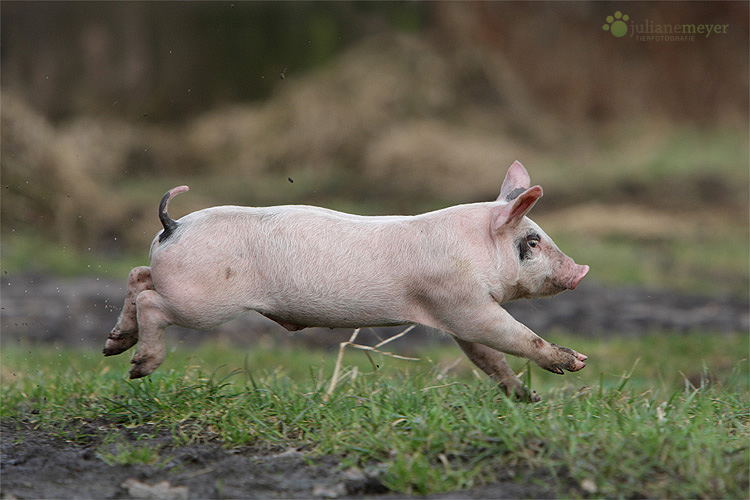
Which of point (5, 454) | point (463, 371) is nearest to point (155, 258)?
point (5, 454)

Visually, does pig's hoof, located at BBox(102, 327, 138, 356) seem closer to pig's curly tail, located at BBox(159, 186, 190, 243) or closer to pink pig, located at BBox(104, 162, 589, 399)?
pink pig, located at BBox(104, 162, 589, 399)

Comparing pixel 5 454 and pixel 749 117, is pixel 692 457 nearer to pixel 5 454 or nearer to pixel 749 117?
pixel 5 454

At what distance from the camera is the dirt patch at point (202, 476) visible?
2953mm

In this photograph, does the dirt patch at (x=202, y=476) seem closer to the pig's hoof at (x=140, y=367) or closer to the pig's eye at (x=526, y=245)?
the pig's hoof at (x=140, y=367)

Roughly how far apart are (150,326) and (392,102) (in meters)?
12.9

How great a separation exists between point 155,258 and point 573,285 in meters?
1.72

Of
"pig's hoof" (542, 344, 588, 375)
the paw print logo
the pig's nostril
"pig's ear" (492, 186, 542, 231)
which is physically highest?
the paw print logo

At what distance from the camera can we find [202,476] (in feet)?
10.2

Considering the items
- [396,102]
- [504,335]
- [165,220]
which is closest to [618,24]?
[396,102]

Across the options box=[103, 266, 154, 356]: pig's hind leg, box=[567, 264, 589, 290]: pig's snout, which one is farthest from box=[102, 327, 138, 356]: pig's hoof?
box=[567, 264, 589, 290]: pig's snout

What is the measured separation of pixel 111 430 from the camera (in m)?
3.62

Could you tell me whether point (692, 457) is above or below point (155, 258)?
below

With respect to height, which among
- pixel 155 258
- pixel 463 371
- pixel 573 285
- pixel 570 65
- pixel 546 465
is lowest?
pixel 463 371

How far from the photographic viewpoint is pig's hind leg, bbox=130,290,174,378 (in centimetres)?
351
